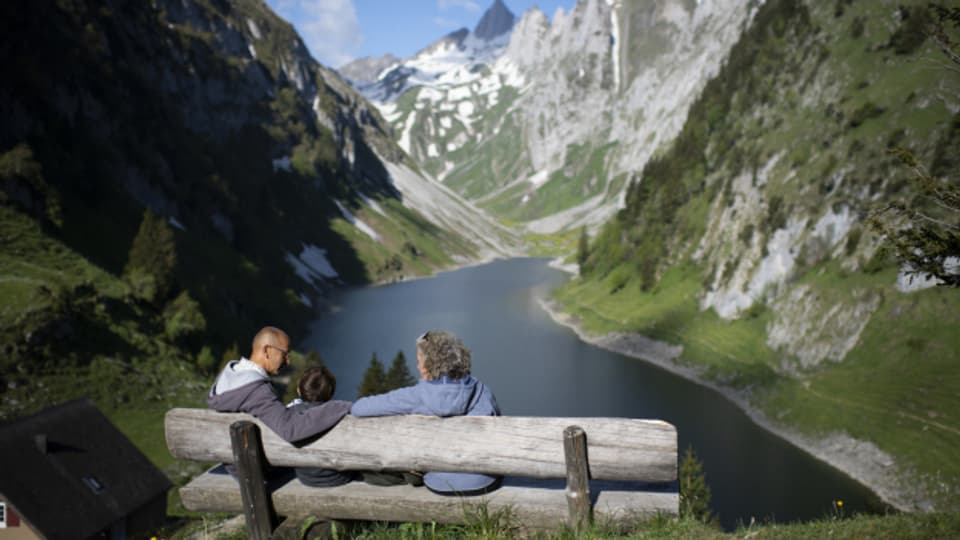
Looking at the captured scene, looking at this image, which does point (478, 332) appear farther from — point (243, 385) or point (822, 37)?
point (243, 385)

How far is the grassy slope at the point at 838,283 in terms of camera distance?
4244cm

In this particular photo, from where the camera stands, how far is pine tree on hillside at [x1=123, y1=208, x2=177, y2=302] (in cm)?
5694

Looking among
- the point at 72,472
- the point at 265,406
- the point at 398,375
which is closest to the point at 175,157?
the point at 398,375

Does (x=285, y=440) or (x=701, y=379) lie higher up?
(x=285, y=440)

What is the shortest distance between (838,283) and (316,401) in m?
61.7

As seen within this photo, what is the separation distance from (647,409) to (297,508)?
53105 millimetres

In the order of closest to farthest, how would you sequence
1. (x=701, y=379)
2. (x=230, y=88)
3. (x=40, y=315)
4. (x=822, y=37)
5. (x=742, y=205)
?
(x=40, y=315)
(x=701, y=379)
(x=742, y=205)
(x=822, y=37)
(x=230, y=88)

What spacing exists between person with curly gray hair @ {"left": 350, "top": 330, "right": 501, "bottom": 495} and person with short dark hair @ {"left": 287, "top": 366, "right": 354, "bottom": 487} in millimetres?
940

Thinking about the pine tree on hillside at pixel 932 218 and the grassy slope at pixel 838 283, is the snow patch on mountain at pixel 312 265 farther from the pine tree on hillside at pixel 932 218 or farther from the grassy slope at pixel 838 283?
the pine tree on hillside at pixel 932 218

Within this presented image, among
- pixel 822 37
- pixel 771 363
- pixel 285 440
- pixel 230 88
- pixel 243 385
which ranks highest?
pixel 230 88

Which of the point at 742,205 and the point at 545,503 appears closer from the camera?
the point at 545,503

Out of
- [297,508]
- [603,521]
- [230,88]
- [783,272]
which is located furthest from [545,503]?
[230,88]

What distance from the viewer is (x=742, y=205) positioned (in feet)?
261

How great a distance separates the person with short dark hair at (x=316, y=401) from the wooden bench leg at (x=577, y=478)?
2.72 m
